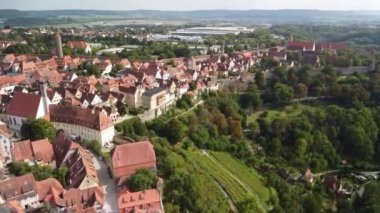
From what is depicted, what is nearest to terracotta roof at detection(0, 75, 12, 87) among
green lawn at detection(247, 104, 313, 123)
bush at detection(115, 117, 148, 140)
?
bush at detection(115, 117, 148, 140)

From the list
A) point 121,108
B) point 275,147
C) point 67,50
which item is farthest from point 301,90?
point 67,50

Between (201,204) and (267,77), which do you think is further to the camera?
(267,77)

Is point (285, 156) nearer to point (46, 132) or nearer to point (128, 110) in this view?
point (128, 110)

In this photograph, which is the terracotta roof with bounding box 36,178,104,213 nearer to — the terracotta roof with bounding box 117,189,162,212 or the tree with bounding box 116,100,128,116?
the terracotta roof with bounding box 117,189,162,212

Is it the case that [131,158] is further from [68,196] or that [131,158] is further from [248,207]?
[248,207]

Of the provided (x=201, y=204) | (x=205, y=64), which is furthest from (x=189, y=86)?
(x=201, y=204)

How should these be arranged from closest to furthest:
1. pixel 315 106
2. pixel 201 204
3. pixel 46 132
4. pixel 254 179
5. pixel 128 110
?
pixel 201 204 < pixel 46 132 < pixel 254 179 < pixel 128 110 < pixel 315 106
